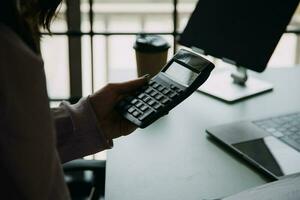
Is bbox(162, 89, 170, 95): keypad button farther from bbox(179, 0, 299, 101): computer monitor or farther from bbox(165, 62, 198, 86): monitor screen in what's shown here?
bbox(179, 0, 299, 101): computer monitor

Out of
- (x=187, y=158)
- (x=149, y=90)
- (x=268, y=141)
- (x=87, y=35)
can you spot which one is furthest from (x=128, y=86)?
(x=87, y=35)

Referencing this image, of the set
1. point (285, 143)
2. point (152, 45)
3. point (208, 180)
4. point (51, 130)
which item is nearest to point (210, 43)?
point (152, 45)

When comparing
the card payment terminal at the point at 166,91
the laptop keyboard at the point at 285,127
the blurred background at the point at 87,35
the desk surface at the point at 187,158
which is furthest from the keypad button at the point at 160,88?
the blurred background at the point at 87,35

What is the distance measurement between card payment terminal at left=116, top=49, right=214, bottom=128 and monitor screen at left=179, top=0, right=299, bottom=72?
0.21 meters

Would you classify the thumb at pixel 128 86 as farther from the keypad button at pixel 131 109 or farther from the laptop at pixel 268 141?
the laptop at pixel 268 141

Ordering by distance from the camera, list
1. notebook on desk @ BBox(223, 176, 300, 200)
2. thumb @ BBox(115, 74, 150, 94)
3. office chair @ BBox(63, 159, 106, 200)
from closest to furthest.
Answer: notebook on desk @ BBox(223, 176, 300, 200), thumb @ BBox(115, 74, 150, 94), office chair @ BBox(63, 159, 106, 200)

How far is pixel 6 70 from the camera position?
602 millimetres

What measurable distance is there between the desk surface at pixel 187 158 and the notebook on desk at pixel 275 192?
0.06m

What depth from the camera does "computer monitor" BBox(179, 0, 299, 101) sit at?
1178 millimetres

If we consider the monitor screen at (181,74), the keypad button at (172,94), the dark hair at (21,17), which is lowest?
the keypad button at (172,94)

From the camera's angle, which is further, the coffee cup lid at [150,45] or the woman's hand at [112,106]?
the coffee cup lid at [150,45]

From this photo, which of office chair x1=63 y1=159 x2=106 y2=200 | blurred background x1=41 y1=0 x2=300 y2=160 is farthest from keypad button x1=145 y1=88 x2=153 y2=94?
blurred background x1=41 y1=0 x2=300 y2=160

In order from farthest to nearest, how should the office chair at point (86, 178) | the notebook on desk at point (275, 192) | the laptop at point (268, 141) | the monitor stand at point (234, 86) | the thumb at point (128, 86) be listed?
the monitor stand at point (234, 86) → the office chair at point (86, 178) → the thumb at point (128, 86) → the laptop at point (268, 141) → the notebook on desk at point (275, 192)

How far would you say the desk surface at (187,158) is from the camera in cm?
85
